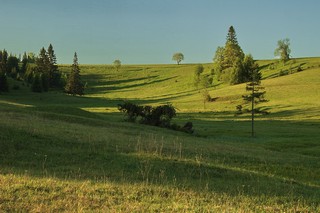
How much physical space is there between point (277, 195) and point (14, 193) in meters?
8.19

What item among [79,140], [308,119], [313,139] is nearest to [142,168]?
[79,140]

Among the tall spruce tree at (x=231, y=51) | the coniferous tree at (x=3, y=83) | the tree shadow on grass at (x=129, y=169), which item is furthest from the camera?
the tall spruce tree at (x=231, y=51)

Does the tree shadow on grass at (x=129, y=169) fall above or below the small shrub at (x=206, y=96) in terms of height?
below

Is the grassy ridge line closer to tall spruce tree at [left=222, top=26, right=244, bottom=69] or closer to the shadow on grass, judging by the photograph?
the shadow on grass

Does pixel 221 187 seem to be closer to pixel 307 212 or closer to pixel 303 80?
pixel 307 212

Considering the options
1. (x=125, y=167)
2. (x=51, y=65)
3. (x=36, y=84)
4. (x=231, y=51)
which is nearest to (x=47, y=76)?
(x=51, y=65)

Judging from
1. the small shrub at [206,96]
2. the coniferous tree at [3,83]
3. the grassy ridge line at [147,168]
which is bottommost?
the grassy ridge line at [147,168]

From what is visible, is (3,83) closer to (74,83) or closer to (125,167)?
(74,83)

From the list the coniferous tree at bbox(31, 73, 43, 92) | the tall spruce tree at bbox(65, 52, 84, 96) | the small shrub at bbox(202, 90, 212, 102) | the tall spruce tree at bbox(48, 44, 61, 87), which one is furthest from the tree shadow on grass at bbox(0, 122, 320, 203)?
the tall spruce tree at bbox(48, 44, 61, 87)

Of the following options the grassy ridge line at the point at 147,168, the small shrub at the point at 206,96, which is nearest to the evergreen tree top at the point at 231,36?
the small shrub at the point at 206,96

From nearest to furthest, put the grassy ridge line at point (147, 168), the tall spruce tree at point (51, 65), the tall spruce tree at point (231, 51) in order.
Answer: the grassy ridge line at point (147, 168), the tall spruce tree at point (51, 65), the tall spruce tree at point (231, 51)

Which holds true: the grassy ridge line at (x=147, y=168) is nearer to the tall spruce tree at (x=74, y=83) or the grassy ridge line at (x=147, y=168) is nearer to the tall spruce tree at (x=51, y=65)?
the tall spruce tree at (x=74, y=83)

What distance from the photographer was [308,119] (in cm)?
7212

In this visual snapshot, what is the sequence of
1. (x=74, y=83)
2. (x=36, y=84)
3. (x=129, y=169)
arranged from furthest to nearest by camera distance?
(x=74, y=83)
(x=36, y=84)
(x=129, y=169)
